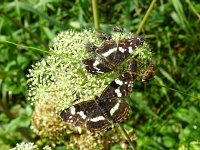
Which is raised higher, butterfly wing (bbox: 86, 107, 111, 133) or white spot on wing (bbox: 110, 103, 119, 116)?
white spot on wing (bbox: 110, 103, 119, 116)

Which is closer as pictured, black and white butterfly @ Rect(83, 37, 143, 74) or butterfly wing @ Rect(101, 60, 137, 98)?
butterfly wing @ Rect(101, 60, 137, 98)

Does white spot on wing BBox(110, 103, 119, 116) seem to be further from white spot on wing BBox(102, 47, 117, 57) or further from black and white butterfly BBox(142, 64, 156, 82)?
white spot on wing BBox(102, 47, 117, 57)

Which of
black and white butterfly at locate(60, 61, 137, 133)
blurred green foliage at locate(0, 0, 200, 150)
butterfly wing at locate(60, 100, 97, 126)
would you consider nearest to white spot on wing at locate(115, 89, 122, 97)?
black and white butterfly at locate(60, 61, 137, 133)

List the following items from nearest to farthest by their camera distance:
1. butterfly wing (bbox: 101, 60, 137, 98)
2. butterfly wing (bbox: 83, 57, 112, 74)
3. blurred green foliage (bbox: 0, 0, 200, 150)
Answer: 1. butterfly wing (bbox: 101, 60, 137, 98)
2. butterfly wing (bbox: 83, 57, 112, 74)
3. blurred green foliage (bbox: 0, 0, 200, 150)

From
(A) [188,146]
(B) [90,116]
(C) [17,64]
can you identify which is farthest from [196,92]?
(B) [90,116]

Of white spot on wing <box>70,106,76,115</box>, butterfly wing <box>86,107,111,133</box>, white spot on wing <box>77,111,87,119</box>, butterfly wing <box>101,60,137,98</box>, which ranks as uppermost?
butterfly wing <box>101,60,137,98</box>

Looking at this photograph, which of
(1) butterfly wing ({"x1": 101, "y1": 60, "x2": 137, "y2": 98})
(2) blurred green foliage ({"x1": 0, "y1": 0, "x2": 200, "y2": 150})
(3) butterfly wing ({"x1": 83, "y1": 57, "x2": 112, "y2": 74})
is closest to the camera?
(1) butterfly wing ({"x1": 101, "y1": 60, "x2": 137, "y2": 98})

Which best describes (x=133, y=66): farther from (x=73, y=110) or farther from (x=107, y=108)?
(x=73, y=110)
